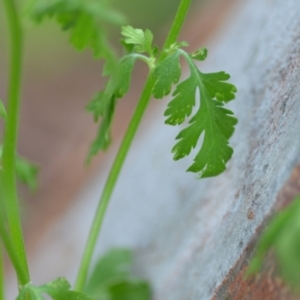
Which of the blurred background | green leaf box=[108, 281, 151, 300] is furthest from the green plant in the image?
the blurred background

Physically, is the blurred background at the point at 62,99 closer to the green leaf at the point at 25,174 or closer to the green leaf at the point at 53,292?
the green leaf at the point at 25,174

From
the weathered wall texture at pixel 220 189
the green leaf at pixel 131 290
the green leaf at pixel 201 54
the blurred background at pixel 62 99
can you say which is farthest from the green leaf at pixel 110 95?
the blurred background at pixel 62 99

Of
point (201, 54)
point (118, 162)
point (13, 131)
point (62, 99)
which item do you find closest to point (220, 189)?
point (118, 162)

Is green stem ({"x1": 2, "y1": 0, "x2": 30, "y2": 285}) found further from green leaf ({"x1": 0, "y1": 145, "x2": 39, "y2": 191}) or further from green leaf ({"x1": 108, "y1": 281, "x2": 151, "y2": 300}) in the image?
green leaf ({"x1": 108, "y1": 281, "x2": 151, "y2": 300})

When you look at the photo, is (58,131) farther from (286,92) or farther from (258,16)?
(286,92)

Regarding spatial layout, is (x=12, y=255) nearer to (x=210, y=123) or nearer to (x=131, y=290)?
(x=210, y=123)

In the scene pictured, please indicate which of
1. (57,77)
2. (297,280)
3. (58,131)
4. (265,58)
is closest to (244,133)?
(265,58)
